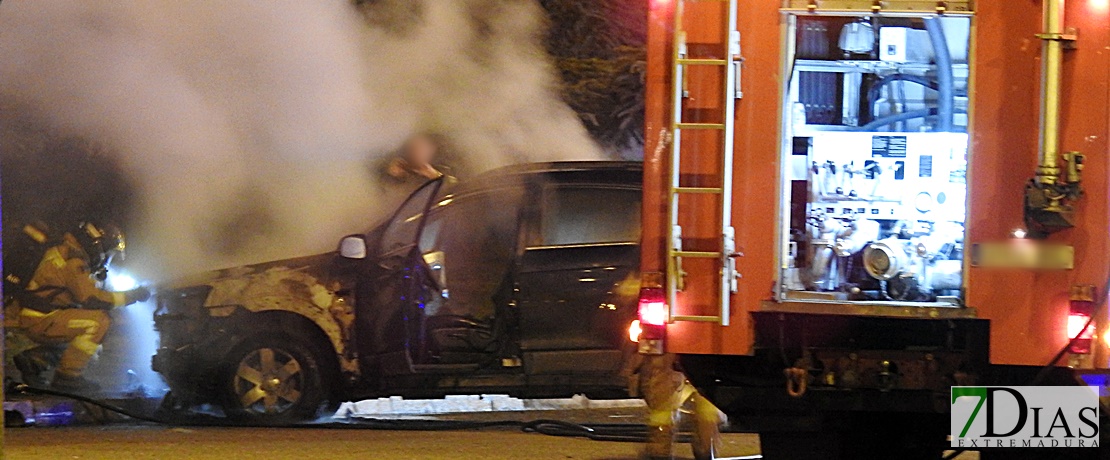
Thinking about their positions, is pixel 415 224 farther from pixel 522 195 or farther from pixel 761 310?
pixel 761 310

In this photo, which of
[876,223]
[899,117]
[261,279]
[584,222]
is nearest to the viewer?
[876,223]

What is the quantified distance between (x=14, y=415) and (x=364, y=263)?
2.78 m

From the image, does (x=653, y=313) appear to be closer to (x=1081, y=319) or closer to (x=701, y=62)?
(x=701, y=62)

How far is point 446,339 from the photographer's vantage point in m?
8.95

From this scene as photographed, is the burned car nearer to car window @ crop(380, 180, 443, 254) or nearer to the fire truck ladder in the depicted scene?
car window @ crop(380, 180, 443, 254)

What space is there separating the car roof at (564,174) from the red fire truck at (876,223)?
2979 millimetres

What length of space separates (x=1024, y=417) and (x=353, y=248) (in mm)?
4962

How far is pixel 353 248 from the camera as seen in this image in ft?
29.2

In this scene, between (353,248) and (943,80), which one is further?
(353,248)

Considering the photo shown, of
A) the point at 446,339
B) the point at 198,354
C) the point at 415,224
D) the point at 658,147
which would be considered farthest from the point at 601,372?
the point at 658,147

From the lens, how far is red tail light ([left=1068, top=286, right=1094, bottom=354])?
17.1ft

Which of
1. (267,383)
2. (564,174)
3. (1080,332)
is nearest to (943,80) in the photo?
(1080,332)

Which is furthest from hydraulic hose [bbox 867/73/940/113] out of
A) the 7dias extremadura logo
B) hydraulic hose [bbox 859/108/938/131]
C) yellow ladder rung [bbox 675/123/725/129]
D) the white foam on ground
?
the white foam on ground

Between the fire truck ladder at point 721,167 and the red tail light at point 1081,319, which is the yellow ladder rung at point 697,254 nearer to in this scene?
the fire truck ladder at point 721,167
